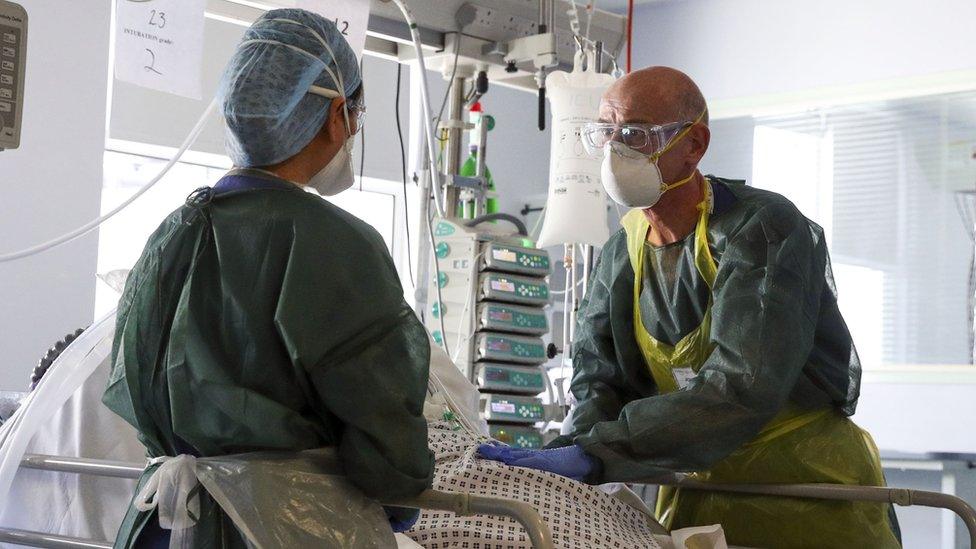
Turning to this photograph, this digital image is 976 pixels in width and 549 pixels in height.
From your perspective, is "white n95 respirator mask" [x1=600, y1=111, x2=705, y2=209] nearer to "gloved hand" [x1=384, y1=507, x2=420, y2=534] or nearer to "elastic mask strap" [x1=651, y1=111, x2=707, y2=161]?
"elastic mask strap" [x1=651, y1=111, x2=707, y2=161]

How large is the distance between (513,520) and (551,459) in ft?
0.72

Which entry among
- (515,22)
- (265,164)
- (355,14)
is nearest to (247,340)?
(265,164)

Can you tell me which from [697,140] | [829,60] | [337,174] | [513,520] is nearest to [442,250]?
[697,140]

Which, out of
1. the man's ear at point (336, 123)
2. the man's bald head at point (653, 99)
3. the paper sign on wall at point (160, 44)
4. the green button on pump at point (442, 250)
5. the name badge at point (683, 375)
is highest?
the paper sign on wall at point (160, 44)

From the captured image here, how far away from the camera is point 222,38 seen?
5.55 m

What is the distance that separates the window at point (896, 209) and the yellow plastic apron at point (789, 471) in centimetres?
404

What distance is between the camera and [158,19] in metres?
2.71

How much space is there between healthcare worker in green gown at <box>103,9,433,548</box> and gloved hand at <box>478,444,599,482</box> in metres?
0.53

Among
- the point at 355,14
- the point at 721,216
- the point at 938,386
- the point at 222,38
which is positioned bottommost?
the point at 938,386

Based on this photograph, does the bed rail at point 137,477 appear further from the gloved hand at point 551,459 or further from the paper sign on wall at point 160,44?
the paper sign on wall at point 160,44

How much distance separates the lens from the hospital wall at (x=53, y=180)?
4797 millimetres

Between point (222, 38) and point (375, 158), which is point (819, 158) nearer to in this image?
point (375, 158)

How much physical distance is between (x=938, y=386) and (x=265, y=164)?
16.8 feet

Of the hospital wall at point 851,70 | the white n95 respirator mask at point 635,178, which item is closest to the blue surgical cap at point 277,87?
the white n95 respirator mask at point 635,178
